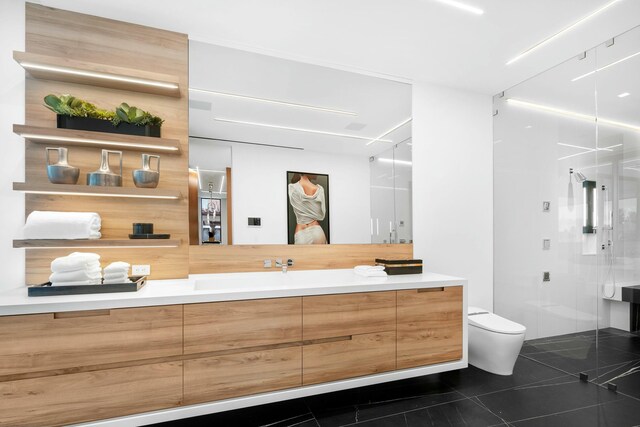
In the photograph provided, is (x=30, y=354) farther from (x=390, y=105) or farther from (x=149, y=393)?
(x=390, y=105)

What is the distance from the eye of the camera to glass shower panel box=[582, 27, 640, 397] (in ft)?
7.63

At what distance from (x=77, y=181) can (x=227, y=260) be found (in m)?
1.10

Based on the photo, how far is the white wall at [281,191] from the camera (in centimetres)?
244

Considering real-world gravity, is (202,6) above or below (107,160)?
above

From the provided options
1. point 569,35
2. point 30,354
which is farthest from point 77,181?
point 569,35

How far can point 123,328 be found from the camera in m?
1.63

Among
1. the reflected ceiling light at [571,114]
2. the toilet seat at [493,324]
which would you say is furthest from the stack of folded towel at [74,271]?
the reflected ceiling light at [571,114]

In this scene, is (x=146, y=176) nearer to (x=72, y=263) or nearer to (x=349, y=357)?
(x=72, y=263)

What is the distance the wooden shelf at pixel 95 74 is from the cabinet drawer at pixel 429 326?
7.26 ft

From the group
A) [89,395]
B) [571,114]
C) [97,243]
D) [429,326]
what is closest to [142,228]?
[97,243]

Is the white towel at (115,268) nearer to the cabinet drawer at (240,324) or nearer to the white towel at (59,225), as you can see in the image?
→ the white towel at (59,225)

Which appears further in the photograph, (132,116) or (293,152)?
(293,152)

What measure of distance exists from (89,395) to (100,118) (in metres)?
1.61

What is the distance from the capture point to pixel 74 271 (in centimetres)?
173
